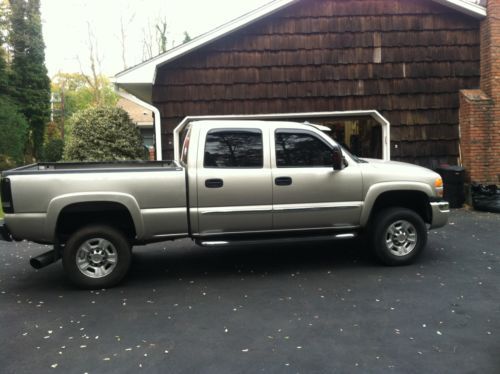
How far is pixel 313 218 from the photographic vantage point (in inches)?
220

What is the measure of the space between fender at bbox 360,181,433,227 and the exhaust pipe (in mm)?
3740

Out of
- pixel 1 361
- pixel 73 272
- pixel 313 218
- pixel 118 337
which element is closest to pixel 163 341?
pixel 118 337

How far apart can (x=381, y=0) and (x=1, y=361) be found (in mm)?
10699

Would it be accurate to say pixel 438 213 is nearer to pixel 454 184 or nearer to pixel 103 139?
pixel 454 184

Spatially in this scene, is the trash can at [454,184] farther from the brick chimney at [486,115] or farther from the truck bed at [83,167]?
the truck bed at [83,167]

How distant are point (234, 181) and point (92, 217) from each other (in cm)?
175

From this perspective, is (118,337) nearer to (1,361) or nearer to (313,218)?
(1,361)

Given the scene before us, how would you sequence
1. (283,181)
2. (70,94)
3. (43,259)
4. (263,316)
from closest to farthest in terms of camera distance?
(263,316), (43,259), (283,181), (70,94)

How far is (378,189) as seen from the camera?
5.70 m

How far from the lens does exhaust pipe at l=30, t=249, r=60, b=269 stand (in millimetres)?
4863

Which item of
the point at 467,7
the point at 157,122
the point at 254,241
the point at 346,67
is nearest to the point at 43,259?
the point at 254,241

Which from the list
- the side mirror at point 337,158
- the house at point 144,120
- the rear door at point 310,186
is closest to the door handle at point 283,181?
the rear door at point 310,186

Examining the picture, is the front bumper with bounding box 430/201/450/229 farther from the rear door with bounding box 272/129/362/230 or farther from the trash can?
the trash can

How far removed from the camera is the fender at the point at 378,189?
5691mm
